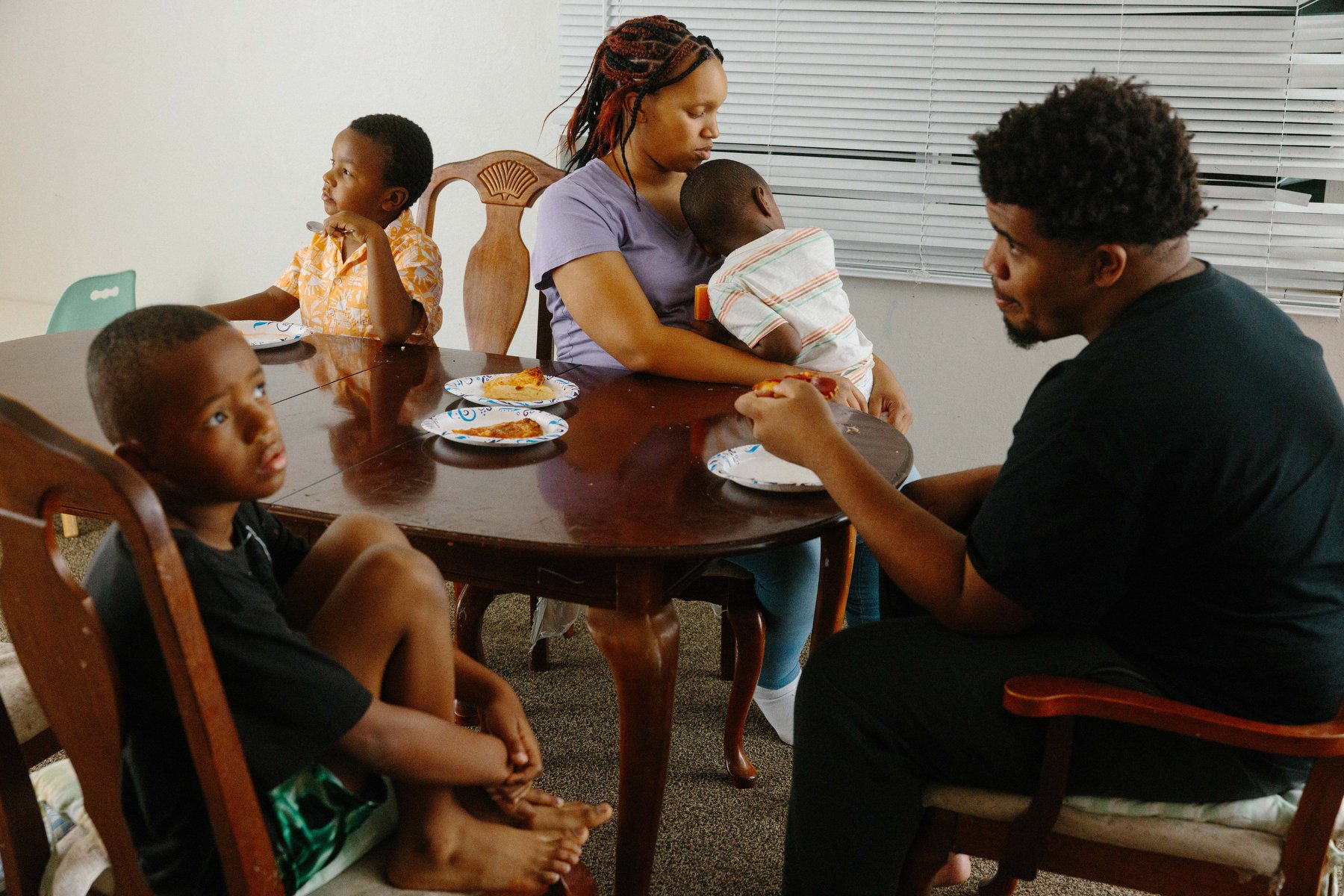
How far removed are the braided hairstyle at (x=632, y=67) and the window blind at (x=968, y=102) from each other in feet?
2.77

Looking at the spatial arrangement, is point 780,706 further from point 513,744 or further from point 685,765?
point 513,744

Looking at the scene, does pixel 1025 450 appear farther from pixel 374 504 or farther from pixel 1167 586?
pixel 374 504

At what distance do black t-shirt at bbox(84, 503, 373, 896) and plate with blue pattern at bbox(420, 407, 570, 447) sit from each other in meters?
0.61

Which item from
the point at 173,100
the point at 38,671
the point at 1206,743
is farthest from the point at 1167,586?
the point at 173,100

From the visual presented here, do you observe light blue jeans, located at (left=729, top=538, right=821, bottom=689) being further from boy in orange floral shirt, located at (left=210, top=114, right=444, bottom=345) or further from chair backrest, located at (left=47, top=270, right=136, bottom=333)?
chair backrest, located at (left=47, top=270, right=136, bottom=333)

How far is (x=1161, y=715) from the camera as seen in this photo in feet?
3.54

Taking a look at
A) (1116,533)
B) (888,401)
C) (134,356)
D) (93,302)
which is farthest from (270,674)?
(93,302)

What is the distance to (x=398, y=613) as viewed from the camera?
1.01m

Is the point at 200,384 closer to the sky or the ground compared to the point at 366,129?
closer to the ground

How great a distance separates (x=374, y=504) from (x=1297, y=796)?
1.09 metres

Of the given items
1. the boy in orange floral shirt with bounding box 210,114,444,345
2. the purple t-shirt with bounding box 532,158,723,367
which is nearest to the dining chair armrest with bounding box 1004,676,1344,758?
the purple t-shirt with bounding box 532,158,723,367

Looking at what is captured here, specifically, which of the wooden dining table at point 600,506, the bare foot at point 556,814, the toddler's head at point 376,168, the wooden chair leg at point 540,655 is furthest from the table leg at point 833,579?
the toddler's head at point 376,168

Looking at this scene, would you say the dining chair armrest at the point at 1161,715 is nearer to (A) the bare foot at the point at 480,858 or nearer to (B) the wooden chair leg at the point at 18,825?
(A) the bare foot at the point at 480,858

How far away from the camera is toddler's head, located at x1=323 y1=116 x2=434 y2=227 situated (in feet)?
7.54
